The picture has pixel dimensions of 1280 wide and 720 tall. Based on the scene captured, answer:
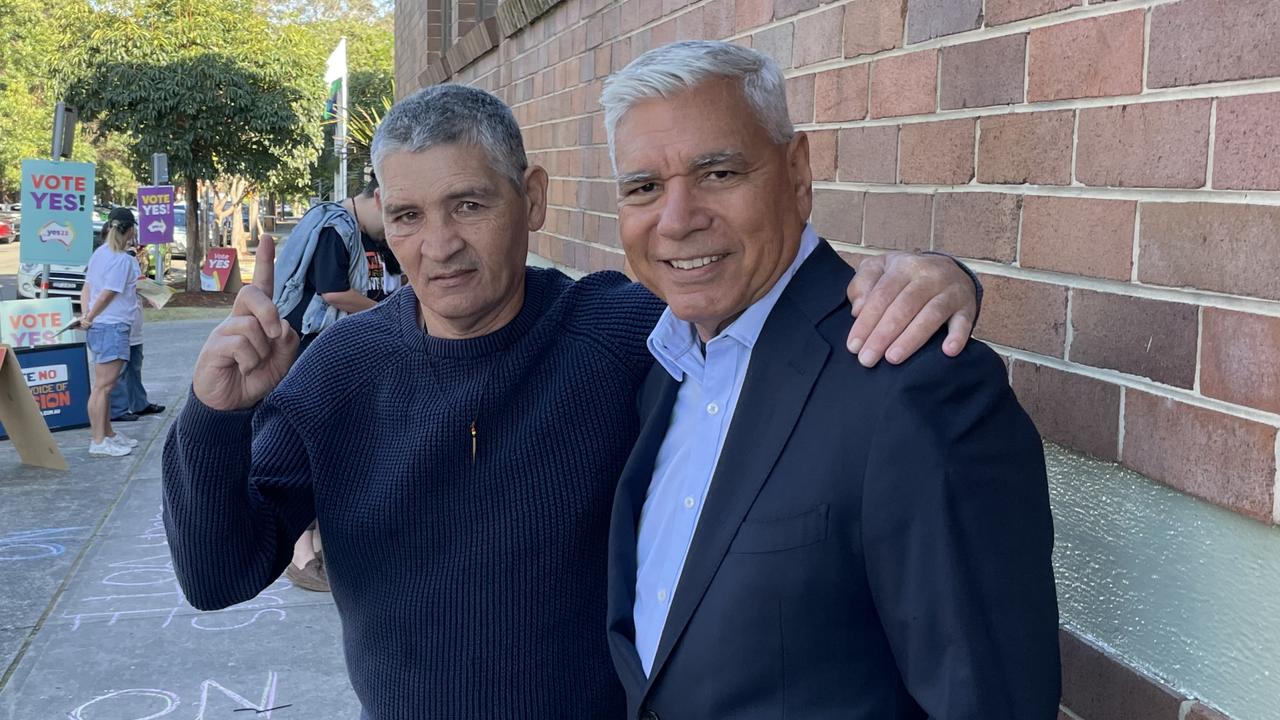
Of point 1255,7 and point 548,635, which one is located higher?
point 1255,7

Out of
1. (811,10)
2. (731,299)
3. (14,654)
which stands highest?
(811,10)

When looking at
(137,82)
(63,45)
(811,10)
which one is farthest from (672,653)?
(63,45)

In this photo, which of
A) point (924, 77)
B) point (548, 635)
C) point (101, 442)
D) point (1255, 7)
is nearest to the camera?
point (1255, 7)

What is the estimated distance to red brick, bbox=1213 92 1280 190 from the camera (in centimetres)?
134

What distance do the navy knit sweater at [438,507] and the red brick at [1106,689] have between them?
744 mm

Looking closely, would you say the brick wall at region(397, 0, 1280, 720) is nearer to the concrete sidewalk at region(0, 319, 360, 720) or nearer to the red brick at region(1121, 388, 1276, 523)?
the red brick at region(1121, 388, 1276, 523)

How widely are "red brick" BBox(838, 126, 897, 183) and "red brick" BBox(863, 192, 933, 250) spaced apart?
0.14 feet

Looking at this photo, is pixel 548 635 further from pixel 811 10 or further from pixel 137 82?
pixel 137 82

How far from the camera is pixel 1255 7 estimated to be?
1.37 metres

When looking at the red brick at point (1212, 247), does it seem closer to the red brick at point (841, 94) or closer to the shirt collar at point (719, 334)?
the shirt collar at point (719, 334)

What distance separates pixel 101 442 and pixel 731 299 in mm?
8472

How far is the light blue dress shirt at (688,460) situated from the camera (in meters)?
1.58

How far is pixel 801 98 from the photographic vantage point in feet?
9.18

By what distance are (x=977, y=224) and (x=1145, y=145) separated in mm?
456
